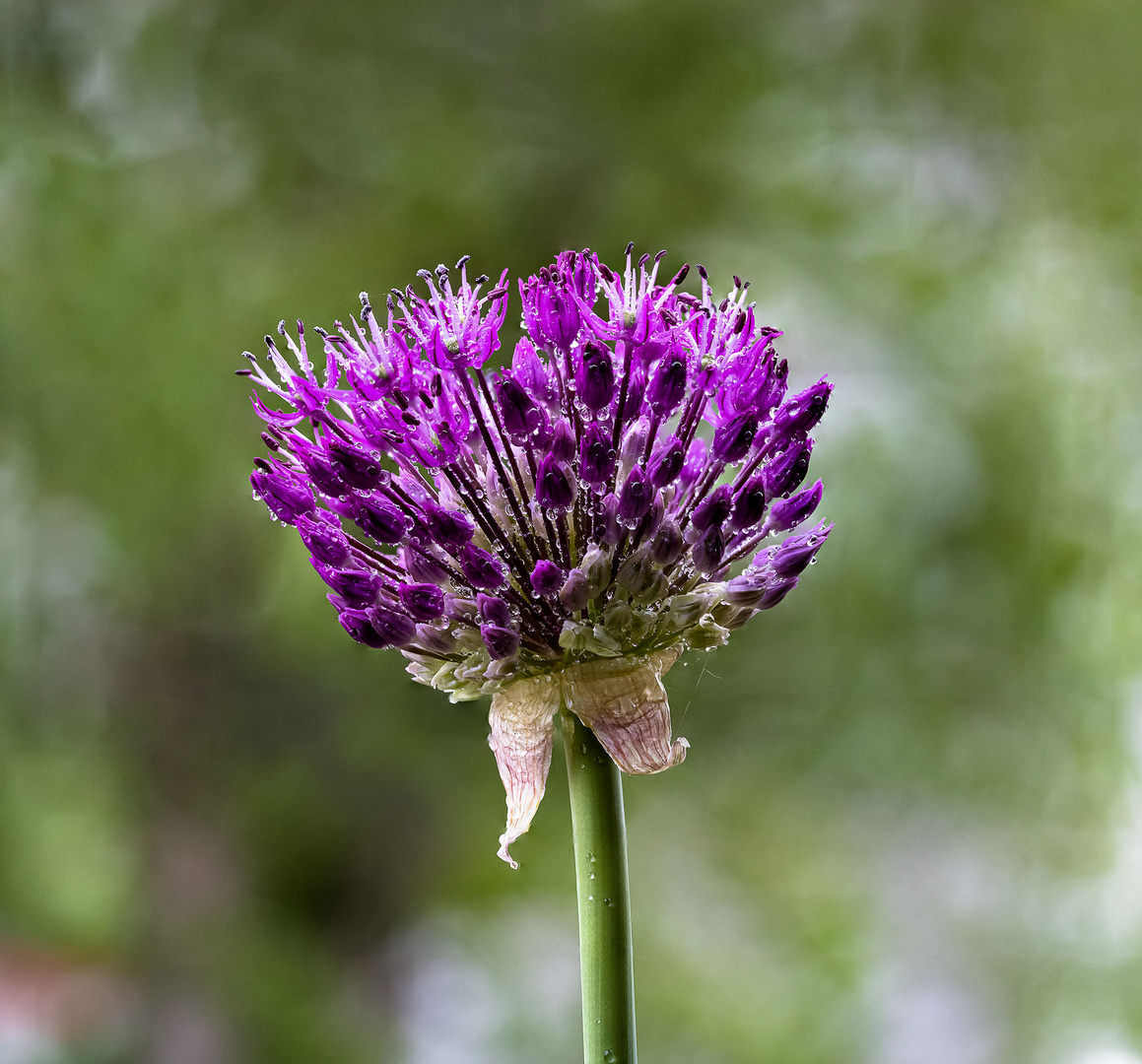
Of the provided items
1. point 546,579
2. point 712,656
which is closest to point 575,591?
point 546,579

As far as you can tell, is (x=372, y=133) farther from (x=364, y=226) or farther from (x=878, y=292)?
(x=878, y=292)

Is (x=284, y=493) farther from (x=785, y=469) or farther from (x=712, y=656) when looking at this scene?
(x=712, y=656)

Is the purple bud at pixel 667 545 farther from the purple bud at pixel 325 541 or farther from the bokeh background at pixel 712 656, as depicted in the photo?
the bokeh background at pixel 712 656

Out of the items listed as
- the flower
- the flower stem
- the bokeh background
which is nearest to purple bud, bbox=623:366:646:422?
the flower

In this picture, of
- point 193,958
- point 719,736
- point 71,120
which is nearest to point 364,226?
point 71,120

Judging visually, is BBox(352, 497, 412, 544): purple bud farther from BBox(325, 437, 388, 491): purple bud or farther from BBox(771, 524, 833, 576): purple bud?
BBox(771, 524, 833, 576): purple bud

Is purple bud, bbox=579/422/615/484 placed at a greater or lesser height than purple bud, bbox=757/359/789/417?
lesser

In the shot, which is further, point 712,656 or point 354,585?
point 712,656

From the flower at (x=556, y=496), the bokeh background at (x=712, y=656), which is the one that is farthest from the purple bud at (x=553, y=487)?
the bokeh background at (x=712, y=656)
